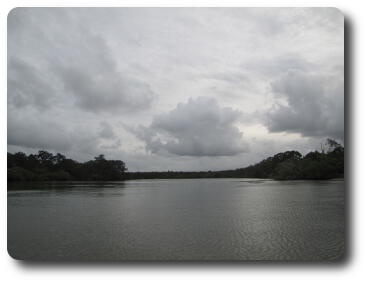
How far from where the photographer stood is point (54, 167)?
10.6 meters

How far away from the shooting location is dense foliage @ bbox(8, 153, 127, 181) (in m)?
7.00

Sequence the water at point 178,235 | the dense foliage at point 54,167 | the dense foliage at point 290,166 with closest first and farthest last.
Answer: the water at point 178,235
the dense foliage at point 290,166
the dense foliage at point 54,167

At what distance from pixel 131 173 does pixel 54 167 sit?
10.2 feet

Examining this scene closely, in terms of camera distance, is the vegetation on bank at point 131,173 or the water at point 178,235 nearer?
the water at point 178,235

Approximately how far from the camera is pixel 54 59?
6.51m

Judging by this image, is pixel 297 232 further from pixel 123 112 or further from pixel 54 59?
pixel 54 59

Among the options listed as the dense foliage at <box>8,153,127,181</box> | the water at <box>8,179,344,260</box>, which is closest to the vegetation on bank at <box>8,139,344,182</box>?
the dense foliage at <box>8,153,127,181</box>

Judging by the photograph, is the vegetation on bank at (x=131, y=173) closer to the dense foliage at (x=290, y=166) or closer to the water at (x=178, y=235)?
the dense foliage at (x=290, y=166)

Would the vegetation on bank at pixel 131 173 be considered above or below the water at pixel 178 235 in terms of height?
above

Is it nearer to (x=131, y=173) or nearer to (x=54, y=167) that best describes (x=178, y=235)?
(x=131, y=173)

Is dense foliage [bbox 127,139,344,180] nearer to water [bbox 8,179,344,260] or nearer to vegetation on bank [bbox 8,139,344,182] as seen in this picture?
vegetation on bank [bbox 8,139,344,182]

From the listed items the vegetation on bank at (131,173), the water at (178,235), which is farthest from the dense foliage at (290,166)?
the water at (178,235)

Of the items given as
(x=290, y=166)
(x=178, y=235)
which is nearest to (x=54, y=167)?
(x=178, y=235)

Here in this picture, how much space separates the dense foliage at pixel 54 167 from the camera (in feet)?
23.0
